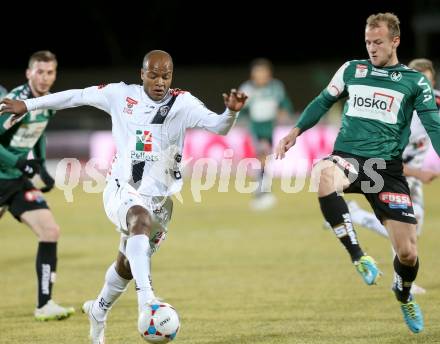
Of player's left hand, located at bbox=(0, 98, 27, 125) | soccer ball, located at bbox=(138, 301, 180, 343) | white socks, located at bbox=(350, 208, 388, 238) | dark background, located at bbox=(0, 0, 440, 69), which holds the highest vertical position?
player's left hand, located at bbox=(0, 98, 27, 125)

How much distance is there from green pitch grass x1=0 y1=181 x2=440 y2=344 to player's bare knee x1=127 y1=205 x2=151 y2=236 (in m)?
1.14

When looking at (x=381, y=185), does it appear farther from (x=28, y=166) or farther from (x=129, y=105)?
(x=28, y=166)

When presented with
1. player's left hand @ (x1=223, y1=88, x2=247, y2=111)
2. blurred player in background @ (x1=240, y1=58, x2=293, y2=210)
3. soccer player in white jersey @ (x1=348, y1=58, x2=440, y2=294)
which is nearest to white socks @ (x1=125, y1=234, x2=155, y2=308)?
player's left hand @ (x1=223, y1=88, x2=247, y2=111)

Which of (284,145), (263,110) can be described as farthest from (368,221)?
(263,110)

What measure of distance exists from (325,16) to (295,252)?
24.1 m

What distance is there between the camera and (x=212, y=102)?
99.0 feet

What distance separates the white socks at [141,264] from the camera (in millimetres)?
5598

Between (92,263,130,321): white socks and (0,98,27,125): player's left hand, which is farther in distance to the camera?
(0,98,27,125): player's left hand

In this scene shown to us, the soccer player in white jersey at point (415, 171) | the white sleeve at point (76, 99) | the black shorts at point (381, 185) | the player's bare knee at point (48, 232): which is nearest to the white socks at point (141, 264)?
the white sleeve at point (76, 99)

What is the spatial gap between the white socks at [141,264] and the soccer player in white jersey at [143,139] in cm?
29

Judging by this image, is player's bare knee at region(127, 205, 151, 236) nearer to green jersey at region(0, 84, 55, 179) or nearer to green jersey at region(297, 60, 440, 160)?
green jersey at region(297, 60, 440, 160)

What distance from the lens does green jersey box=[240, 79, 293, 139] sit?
1738 centimetres

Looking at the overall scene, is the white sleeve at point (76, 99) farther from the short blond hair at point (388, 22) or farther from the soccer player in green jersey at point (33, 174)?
the short blond hair at point (388, 22)

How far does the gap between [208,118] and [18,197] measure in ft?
8.65
